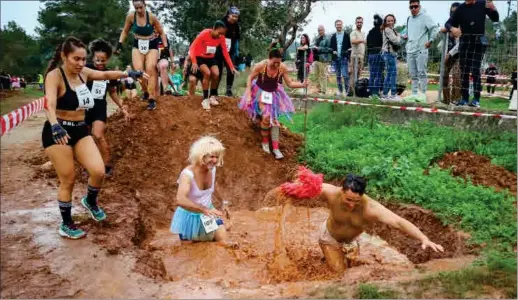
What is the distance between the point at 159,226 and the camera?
6.41 meters

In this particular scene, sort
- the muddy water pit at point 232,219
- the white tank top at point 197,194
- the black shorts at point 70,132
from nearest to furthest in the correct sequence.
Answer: the black shorts at point 70,132 → the white tank top at point 197,194 → the muddy water pit at point 232,219

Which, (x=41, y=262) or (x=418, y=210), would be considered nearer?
(x=41, y=262)

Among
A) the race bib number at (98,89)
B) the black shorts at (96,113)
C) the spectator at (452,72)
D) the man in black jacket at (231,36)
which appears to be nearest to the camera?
the race bib number at (98,89)

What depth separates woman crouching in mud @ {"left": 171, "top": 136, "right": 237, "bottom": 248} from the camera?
4570 millimetres

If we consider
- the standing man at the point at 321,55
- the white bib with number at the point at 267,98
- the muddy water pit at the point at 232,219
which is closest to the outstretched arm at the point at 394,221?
the muddy water pit at the point at 232,219

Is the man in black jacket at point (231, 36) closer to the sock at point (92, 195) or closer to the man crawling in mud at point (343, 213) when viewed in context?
the sock at point (92, 195)

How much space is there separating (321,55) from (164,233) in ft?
23.1

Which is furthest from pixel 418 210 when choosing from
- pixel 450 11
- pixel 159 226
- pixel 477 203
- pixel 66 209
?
pixel 450 11

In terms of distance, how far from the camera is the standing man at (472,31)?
776 centimetres

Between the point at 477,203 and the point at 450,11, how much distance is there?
4889 mm

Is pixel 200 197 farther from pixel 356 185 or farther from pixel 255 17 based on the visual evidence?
pixel 255 17

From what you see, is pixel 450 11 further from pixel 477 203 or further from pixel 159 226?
pixel 159 226

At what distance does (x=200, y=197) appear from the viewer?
15.8 feet

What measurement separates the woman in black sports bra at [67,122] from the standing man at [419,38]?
640cm
